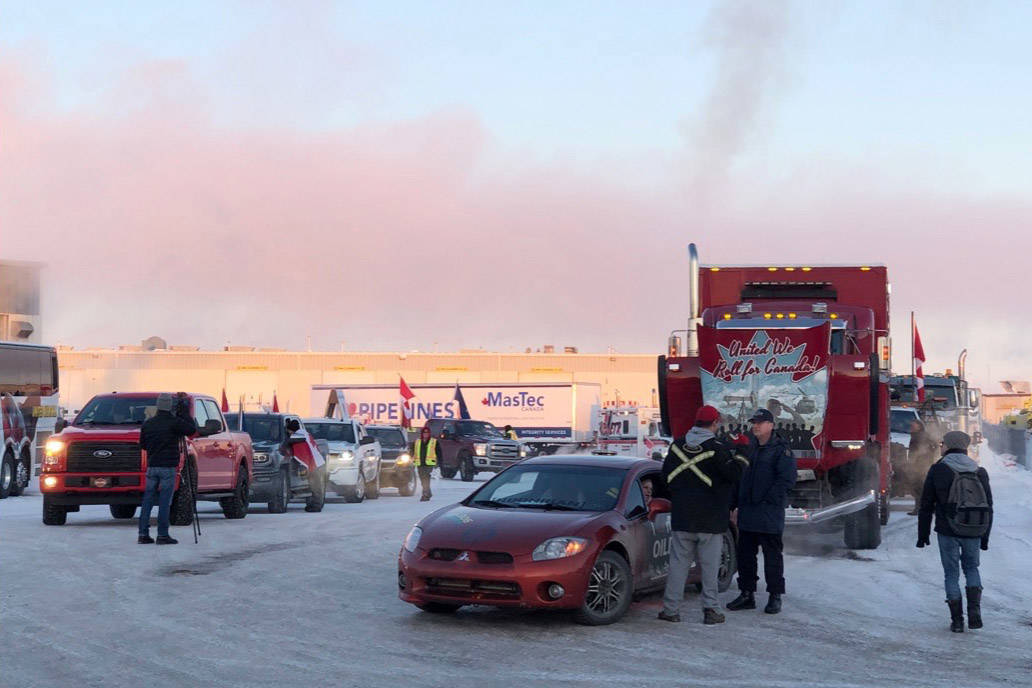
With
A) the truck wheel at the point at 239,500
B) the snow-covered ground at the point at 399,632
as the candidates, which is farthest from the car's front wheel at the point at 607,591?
the truck wheel at the point at 239,500

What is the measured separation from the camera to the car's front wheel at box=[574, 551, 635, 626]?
11344 millimetres

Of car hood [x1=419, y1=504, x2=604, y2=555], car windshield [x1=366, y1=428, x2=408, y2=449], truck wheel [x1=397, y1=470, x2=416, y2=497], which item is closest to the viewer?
car hood [x1=419, y1=504, x2=604, y2=555]

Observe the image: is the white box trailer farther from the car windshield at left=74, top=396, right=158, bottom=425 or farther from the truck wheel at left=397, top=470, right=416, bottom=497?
the car windshield at left=74, top=396, right=158, bottom=425

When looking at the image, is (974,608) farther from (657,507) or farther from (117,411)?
(117,411)

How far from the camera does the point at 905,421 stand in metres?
30.4

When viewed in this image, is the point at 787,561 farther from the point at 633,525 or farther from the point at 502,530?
the point at 502,530

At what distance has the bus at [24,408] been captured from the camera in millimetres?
31266

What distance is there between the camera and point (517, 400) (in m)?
62.6

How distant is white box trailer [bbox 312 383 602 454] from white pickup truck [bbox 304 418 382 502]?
28.6m

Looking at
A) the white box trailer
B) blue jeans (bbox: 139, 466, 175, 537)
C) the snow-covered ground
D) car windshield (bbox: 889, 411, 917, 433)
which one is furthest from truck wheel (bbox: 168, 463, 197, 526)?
the white box trailer

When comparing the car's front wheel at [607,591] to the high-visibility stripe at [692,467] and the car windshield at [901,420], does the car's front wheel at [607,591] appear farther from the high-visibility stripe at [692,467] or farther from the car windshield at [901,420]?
the car windshield at [901,420]

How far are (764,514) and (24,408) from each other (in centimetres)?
2632

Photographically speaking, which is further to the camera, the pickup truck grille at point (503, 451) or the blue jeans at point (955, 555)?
the pickup truck grille at point (503, 451)

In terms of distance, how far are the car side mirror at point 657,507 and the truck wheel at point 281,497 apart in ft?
44.8
